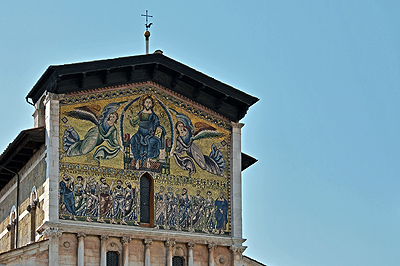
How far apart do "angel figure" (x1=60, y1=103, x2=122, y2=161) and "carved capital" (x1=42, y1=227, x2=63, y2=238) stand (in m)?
2.10

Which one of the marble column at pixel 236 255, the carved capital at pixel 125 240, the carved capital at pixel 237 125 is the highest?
the carved capital at pixel 237 125

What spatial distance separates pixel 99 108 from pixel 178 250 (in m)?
4.57

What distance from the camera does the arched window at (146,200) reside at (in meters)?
31.6

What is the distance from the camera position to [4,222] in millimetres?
35531

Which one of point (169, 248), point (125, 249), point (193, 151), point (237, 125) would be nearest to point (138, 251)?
point (125, 249)

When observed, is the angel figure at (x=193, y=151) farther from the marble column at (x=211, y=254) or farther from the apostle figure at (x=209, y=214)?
the marble column at (x=211, y=254)

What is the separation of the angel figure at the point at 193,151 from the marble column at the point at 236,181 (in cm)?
39

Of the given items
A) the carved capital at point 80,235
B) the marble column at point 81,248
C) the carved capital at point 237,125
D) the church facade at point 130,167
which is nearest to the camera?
the marble column at point 81,248

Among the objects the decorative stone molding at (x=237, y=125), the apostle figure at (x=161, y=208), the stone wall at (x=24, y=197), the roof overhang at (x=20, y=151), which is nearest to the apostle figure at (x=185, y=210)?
the apostle figure at (x=161, y=208)

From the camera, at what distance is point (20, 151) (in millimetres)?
32438

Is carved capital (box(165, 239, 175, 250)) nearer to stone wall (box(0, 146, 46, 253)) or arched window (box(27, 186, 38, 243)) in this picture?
stone wall (box(0, 146, 46, 253))

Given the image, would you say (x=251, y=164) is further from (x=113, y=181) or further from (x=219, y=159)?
(x=113, y=181)

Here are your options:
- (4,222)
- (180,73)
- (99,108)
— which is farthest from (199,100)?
(4,222)

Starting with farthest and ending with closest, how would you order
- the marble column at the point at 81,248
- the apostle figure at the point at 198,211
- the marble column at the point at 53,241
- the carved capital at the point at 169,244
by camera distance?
the apostle figure at the point at 198,211, the carved capital at the point at 169,244, the marble column at the point at 81,248, the marble column at the point at 53,241
